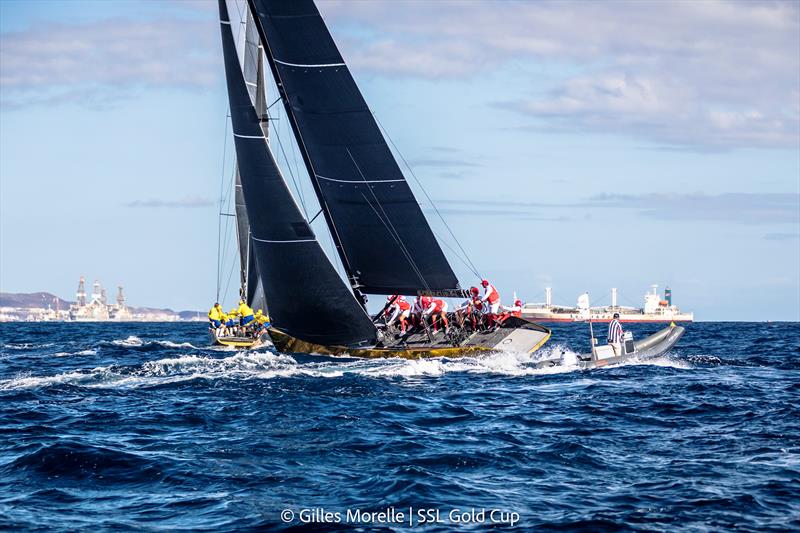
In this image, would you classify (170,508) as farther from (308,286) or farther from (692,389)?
(308,286)

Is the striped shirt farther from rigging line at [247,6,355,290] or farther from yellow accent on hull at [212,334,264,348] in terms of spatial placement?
yellow accent on hull at [212,334,264,348]

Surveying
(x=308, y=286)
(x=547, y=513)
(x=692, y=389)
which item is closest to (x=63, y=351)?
(x=308, y=286)

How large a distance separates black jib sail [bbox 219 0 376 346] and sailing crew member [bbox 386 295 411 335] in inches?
82.0

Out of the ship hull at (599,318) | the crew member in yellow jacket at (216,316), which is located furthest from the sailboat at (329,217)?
the ship hull at (599,318)

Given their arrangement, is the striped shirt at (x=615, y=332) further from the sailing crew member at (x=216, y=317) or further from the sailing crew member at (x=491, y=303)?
the sailing crew member at (x=216, y=317)

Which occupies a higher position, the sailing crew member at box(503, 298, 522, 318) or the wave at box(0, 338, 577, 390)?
the sailing crew member at box(503, 298, 522, 318)

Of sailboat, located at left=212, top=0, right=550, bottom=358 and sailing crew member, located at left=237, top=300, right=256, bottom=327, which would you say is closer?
sailboat, located at left=212, top=0, right=550, bottom=358

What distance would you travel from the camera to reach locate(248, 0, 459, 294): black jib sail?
33.1m

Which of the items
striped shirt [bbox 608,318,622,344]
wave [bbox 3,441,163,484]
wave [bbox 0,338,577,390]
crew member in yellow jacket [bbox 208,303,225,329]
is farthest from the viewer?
crew member in yellow jacket [bbox 208,303,225,329]

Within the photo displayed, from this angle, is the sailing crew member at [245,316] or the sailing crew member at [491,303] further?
the sailing crew member at [245,316]

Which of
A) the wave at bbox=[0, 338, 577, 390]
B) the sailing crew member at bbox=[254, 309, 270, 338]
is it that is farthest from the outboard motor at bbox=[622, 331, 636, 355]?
the sailing crew member at bbox=[254, 309, 270, 338]

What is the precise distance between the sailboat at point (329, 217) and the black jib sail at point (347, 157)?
31 mm

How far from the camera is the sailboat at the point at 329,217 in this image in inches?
1246

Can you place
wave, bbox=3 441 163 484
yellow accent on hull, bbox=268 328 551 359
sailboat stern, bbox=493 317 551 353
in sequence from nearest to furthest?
wave, bbox=3 441 163 484, yellow accent on hull, bbox=268 328 551 359, sailboat stern, bbox=493 317 551 353
